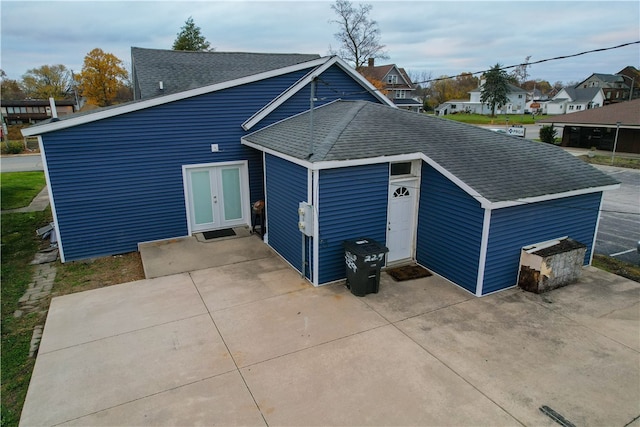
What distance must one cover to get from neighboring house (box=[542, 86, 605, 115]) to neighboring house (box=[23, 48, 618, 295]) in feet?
243

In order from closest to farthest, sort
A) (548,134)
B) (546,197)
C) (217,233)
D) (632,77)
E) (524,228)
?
1. (546,197)
2. (524,228)
3. (217,233)
4. (548,134)
5. (632,77)

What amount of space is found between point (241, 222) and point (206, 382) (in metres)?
7.32

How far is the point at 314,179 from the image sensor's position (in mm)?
8188

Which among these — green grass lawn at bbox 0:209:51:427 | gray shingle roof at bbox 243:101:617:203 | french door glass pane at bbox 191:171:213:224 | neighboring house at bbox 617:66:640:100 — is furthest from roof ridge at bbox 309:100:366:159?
neighboring house at bbox 617:66:640:100

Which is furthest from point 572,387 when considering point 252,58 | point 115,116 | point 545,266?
point 252,58

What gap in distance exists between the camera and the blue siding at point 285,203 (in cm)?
911

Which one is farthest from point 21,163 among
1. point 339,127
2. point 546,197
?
point 546,197

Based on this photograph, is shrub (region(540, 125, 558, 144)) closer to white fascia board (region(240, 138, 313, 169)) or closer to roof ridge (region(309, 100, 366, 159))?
roof ridge (region(309, 100, 366, 159))

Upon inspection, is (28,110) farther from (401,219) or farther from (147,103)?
(401,219)

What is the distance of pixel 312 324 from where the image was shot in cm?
725

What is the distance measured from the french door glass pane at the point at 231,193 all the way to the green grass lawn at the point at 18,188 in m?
10.4

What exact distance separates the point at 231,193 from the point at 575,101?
80.8 m

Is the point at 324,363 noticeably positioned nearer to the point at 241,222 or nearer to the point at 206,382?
the point at 206,382

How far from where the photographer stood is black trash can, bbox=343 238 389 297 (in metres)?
8.09
